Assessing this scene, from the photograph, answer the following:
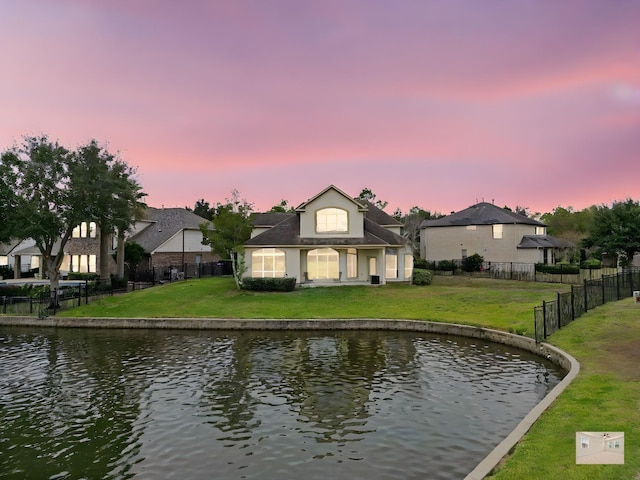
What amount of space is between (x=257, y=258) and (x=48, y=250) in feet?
57.4

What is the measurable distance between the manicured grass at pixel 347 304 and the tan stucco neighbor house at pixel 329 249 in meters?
2.98

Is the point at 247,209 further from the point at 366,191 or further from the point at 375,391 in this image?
the point at 366,191

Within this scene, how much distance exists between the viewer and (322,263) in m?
43.2

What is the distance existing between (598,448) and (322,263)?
35.8 metres

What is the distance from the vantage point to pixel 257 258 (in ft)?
140

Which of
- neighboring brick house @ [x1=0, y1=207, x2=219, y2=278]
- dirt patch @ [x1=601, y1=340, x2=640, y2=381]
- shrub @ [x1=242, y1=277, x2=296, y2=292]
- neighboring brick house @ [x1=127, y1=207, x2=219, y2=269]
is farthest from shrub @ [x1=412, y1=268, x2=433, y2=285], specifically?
neighboring brick house @ [x1=0, y1=207, x2=219, y2=278]

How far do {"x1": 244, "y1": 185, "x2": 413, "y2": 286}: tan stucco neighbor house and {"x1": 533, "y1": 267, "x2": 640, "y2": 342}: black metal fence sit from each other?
57.5ft

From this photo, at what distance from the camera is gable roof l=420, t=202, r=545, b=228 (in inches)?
2275

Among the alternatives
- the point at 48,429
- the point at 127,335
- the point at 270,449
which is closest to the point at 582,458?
the point at 270,449

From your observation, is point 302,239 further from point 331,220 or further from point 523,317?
point 523,317

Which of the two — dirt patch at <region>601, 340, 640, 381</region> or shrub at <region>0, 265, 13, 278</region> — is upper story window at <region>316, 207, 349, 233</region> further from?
shrub at <region>0, 265, 13, 278</region>

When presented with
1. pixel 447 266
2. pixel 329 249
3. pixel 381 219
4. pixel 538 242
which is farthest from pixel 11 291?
pixel 538 242

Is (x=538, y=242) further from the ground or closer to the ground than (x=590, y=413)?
further from the ground

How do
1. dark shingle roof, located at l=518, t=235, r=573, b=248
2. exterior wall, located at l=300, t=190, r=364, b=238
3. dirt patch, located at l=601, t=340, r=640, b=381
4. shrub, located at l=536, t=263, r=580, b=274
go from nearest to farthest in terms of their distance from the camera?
dirt patch, located at l=601, t=340, r=640, b=381
exterior wall, located at l=300, t=190, r=364, b=238
shrub, located at l=536, t=263, r=580, b=274
dark shingle roof, located at l=518, t=235, r=573, b=248
